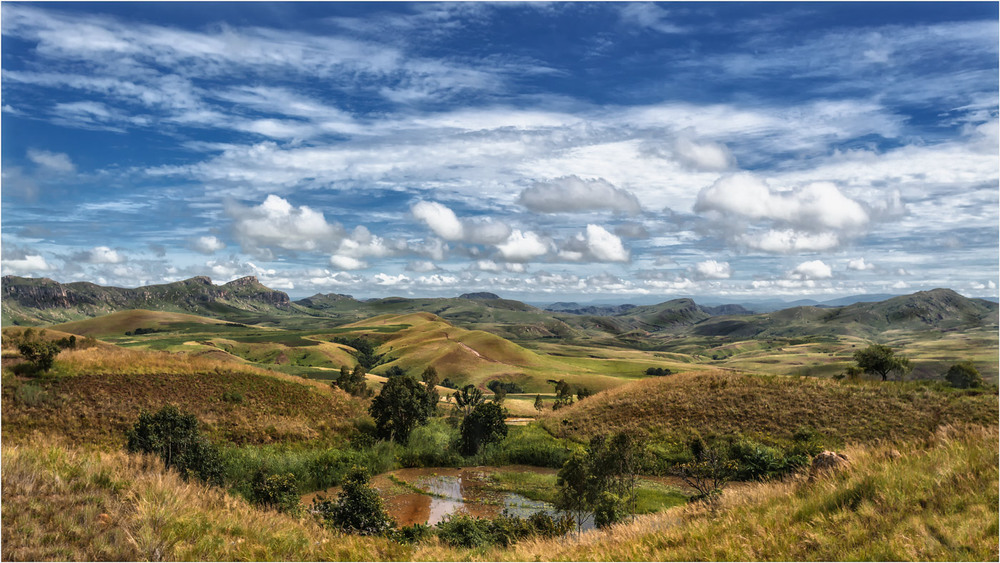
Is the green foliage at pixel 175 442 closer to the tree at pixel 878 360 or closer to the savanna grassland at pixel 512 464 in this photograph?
the savanna grassland at pixel 512 464

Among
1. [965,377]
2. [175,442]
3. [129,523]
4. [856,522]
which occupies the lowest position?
[965,377]

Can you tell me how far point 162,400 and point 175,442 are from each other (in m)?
19.1

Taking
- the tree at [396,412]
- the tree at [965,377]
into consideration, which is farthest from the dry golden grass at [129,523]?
the tree at [965,377]

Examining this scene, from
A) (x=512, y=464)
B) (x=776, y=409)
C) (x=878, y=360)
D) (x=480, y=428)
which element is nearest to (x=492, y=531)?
(x=512, y=464)

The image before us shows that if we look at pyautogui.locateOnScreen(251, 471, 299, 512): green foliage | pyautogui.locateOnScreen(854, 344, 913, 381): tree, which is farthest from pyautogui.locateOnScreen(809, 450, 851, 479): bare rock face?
pyautogui.locateOnScreen(854, 344, 913, 381): tree

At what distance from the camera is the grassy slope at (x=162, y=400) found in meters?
39.1

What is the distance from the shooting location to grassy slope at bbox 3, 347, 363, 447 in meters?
39.1

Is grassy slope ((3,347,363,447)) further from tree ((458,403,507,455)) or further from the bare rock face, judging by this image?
the bare rock face

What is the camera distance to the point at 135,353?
57188 mm

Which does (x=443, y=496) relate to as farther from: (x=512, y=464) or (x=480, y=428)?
(x=480, y=428)

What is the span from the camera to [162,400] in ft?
153

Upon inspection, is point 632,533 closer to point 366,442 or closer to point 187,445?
point 187,445

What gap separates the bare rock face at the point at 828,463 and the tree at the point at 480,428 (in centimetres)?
4058

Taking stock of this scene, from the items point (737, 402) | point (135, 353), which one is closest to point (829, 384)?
point (737, 402)
